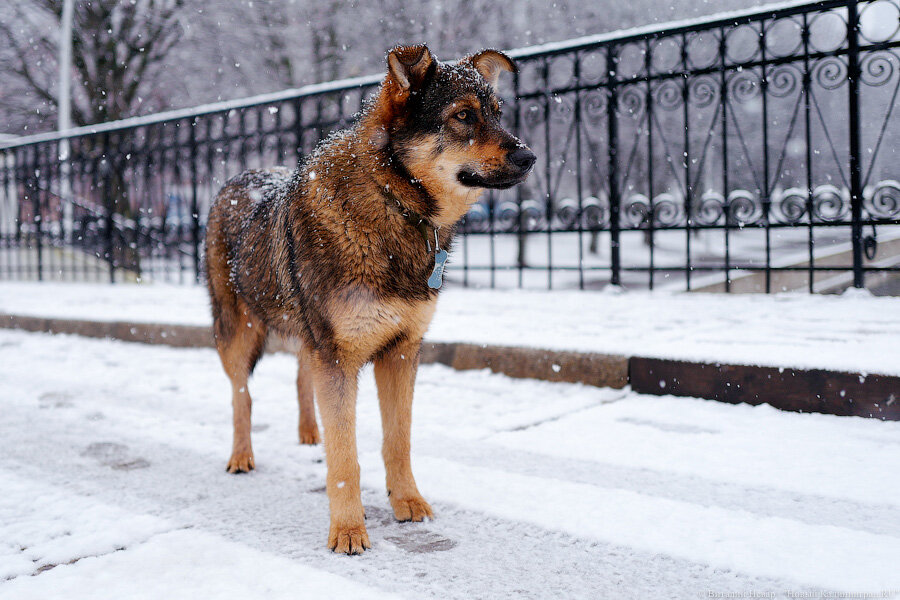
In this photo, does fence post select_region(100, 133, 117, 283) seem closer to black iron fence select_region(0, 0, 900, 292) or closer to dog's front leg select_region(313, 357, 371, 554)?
black iron fence select_region(0, 0, 900, 292)

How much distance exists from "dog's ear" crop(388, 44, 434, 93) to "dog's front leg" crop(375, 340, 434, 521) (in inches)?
38.9

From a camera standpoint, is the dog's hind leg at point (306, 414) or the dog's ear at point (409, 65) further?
the dog's hind leg at point (306, 414)

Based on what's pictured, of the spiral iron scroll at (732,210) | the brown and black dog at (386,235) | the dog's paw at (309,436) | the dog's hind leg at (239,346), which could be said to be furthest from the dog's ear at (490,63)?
the spiral iron scroll at (732,210)

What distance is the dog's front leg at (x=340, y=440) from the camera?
2457 millimetres

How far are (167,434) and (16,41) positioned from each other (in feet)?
83.2

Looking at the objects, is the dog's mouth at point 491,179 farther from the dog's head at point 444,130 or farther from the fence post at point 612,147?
the fence post at point 612,147

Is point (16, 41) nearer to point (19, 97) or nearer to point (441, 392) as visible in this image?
point (19, 97)

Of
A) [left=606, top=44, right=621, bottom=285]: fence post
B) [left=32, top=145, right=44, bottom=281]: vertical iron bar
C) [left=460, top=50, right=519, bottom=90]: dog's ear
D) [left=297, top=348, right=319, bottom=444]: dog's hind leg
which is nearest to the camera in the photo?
[left=460, top=50, right=519, bottom=90]: dog's ear

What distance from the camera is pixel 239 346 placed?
353cm

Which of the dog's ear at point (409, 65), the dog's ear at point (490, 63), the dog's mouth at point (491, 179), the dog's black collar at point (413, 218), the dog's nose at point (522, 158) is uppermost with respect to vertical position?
the dog's ear at point (490, 63)

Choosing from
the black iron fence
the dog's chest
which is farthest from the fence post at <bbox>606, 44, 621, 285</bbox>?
the dog's chest

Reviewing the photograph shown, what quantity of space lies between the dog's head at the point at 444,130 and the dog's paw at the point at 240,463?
165 cm

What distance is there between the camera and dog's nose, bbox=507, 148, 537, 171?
250 cm

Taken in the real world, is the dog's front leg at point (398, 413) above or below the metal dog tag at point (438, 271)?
below
